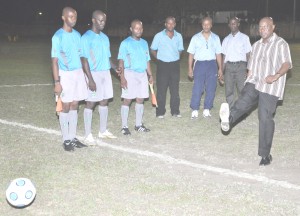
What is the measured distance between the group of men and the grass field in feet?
1.49

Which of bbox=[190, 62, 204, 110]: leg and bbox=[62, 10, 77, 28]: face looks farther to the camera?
bbox=[190, 62, 204, 110]: leg

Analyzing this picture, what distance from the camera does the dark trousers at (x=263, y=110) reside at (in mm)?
7297

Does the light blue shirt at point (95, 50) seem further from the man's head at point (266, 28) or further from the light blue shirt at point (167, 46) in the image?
the man's head at point (266, 28)

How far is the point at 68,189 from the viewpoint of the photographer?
629 cm

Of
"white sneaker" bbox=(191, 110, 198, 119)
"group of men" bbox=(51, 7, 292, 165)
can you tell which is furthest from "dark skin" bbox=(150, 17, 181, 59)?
"white sneaker" bbox=(191, 110, 198, 119)

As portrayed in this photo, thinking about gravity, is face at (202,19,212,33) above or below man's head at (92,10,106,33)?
below

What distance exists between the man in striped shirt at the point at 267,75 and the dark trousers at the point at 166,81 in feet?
11.4

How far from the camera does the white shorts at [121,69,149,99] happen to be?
9.47m

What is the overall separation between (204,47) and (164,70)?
0.92 meters

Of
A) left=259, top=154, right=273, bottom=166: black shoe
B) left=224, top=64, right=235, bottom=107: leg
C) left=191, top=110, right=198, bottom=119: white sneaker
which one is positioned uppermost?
left=224, top=64, right=235, bottom=107: leg

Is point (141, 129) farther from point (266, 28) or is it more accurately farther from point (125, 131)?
point (266, 28)

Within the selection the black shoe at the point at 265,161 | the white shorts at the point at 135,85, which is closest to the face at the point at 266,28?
the black shoe at the point at 265,161

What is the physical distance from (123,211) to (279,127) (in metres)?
5.41

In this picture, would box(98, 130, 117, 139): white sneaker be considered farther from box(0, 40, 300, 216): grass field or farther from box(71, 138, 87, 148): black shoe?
box(71, 138, 87, 148): black shoe
